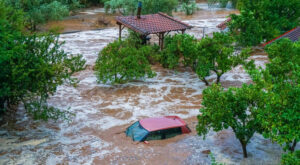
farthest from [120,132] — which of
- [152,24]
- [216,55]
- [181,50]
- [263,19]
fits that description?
[263,19]

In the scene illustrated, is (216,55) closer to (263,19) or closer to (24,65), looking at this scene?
(24,65)

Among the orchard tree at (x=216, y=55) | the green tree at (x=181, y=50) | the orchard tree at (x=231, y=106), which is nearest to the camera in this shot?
the orchard tree at (x=231, y=106)

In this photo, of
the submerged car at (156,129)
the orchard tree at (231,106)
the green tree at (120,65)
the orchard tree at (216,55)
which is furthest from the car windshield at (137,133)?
the green tree at (120,65)

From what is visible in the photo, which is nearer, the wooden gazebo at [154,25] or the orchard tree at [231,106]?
the orchard tree at [231,106]

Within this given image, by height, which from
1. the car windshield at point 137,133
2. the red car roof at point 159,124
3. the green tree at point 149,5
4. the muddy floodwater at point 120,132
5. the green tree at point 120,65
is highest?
the green tree at point 149,5

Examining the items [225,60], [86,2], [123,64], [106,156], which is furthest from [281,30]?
[86,2]

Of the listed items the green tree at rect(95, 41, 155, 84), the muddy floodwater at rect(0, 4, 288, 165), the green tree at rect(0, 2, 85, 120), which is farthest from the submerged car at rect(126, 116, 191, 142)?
the green tree at rect(95, 41, 155, 84)

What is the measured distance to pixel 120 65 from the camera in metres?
21.6

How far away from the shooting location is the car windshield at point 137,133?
43.3 feet

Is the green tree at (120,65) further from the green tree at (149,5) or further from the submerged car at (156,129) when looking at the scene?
the green tree at (149,5)

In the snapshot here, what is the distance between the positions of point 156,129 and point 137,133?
3.01ft

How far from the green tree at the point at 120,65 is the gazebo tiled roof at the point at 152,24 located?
3.65 metres

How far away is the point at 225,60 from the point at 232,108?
884 centimetres

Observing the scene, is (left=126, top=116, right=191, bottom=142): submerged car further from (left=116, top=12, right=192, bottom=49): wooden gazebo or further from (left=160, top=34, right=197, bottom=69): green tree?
(left=116, top=12, right=192, bottom=49): wooden gazebo
